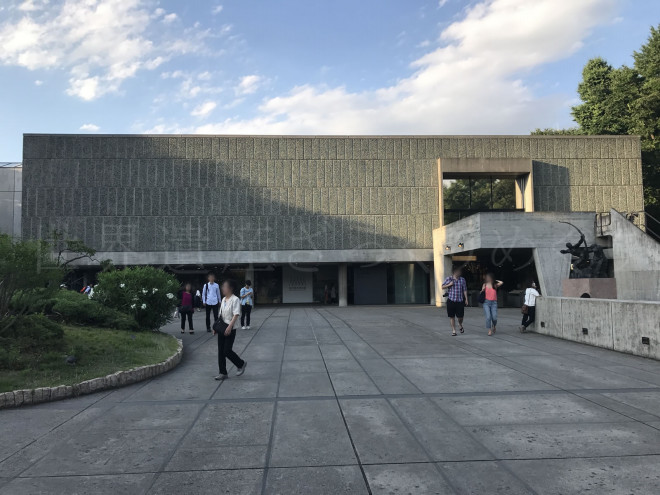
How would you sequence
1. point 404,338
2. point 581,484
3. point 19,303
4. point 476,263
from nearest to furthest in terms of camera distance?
1. point 581,484
2. point 19,303
3. point 404,338
4. point 476,263

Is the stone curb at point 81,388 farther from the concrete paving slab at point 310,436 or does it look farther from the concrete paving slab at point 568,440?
the concrete paving slab at point 568,440

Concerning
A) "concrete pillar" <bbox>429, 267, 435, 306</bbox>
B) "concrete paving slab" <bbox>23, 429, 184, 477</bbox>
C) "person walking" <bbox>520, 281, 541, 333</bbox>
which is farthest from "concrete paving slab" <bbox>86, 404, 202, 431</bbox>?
"concrete pillar" <bbox>429, 267, 435, 306</bbox>

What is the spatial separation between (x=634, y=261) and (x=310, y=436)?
21.5 metres

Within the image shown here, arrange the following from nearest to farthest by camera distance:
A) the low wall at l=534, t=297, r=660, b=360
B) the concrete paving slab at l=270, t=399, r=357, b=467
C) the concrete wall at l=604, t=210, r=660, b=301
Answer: the concrete paving slab at l=270, t=399, r=357, b=467, the low wall at l=534, t=297, r=660, b=360, the concrete wall at l=604, t=210, r=660, b=301

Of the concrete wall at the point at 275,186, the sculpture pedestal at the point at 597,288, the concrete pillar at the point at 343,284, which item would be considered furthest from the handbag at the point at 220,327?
the concrete pillar at the point at 343,284

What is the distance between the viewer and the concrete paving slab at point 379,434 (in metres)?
4.52

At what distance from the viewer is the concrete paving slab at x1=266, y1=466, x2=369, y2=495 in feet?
12.5

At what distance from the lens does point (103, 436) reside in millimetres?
5277

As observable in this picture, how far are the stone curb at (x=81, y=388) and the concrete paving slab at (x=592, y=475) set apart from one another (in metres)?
6.04

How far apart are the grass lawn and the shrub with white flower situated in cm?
88

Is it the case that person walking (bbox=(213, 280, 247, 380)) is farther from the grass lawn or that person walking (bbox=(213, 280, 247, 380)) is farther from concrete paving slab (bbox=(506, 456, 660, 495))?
concrete paving slab (bbox=(506, 456, 660, 495))

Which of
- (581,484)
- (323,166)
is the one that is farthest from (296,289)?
(581,484)

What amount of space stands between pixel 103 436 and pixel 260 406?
6.26 feet

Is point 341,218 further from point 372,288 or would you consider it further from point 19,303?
point 19,303
